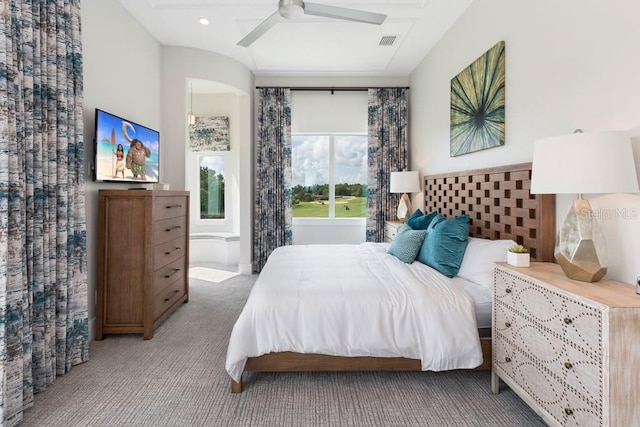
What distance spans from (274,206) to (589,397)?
411 centimetres

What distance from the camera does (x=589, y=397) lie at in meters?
1.29

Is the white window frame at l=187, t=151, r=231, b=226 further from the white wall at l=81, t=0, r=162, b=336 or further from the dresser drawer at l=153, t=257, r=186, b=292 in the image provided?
the dresser drawer at l=153, t=257, r=186, b=292

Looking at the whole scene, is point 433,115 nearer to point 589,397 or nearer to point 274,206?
point 274,206

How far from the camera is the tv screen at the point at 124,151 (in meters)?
2.65

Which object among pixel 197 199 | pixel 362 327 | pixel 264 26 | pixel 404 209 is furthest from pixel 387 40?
pixel 197 199

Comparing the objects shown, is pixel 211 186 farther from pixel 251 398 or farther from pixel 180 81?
pixel 251 398

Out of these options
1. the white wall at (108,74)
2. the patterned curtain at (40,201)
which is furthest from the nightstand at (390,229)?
the patterned curtain at (40,201)

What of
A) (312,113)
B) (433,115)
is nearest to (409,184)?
(433,115)

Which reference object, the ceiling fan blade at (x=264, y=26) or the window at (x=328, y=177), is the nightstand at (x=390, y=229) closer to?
the window at (x=328, y=177)

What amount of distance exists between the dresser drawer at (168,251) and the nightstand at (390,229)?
2601mm

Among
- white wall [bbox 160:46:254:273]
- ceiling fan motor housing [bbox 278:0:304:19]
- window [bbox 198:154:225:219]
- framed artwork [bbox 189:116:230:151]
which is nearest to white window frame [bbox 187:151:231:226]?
window [bbox 198:154:225:219]

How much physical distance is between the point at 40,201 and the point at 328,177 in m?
3.83

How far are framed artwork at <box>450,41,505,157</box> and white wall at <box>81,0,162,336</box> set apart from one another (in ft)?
10.8

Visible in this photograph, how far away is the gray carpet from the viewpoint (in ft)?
5.75
